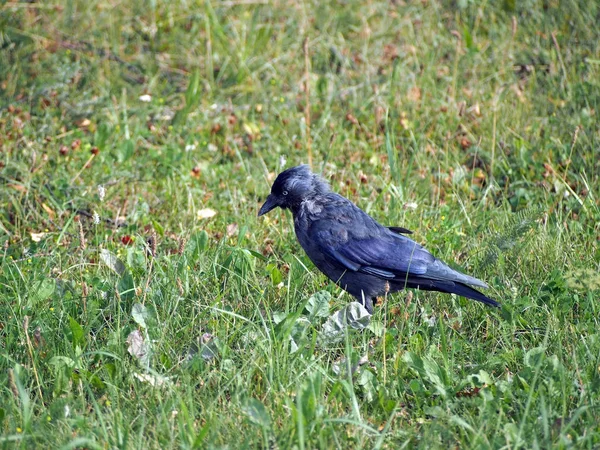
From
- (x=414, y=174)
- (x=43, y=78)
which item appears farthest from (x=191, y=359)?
(x=43, y=78)

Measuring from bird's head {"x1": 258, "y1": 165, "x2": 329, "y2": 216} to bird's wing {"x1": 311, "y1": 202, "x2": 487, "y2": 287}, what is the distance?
0.25 m

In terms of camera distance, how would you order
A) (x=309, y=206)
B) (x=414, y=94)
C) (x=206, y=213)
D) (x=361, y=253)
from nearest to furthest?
(x=361, y=253) → (x=309, y=206) → (x=206, y=213) → (x=414, y=94)

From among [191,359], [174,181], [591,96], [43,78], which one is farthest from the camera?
[43,78]

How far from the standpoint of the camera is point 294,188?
186 inches

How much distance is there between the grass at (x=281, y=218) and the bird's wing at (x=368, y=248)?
210mm

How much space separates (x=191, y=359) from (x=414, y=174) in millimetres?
2742

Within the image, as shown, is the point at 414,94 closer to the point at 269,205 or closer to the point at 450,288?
the point at 269,205

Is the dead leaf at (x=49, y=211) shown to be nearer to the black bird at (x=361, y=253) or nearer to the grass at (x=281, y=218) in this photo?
the grass at (x=281, y=218)

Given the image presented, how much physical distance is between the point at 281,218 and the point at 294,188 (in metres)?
0.54

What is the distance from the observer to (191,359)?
142 inches

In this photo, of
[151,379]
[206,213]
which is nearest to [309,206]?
[206,213]

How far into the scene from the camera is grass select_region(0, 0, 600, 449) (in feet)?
10.9

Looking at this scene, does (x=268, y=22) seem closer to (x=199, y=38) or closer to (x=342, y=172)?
(x=199, y=38)

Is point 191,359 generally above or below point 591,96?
below
